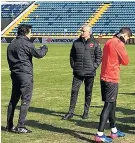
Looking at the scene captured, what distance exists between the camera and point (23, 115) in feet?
23.1

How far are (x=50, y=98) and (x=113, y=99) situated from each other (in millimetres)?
5049

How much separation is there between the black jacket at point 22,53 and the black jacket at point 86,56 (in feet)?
4.83

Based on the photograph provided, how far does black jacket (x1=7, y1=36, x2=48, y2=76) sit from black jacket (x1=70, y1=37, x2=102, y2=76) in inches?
57.9

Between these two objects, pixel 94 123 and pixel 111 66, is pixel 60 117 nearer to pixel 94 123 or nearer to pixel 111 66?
pixel 94 123

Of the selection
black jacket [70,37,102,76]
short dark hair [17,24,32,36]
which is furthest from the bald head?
short dark hair [17,24,32,36]

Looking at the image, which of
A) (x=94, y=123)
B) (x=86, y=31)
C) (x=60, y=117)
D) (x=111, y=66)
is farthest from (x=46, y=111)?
(x=111, y=66)

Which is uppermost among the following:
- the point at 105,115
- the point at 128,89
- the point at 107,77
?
the point at 107,77

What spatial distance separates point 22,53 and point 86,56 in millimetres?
1818

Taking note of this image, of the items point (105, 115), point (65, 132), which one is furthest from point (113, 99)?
point (65, 132)

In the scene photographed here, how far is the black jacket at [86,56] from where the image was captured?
8.25 m

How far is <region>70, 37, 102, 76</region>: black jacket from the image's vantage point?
825 cm

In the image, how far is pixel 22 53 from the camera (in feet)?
22.6

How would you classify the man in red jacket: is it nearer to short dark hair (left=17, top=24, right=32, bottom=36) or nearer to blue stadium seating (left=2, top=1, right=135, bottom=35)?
short dark hair (left=17, top=24, right=32, bottom=36)

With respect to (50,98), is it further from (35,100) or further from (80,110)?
(80,110)
